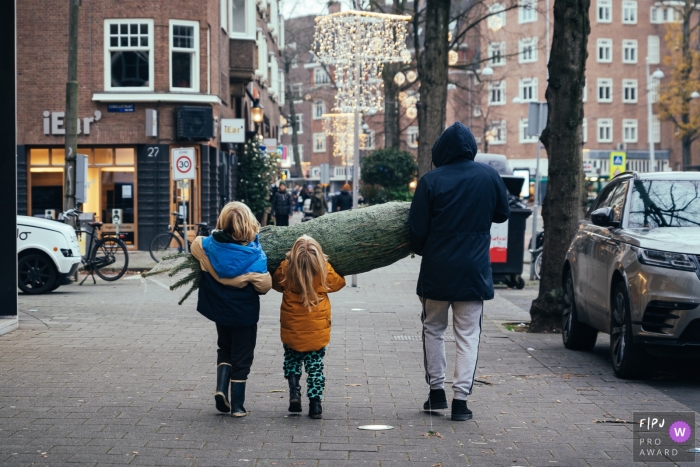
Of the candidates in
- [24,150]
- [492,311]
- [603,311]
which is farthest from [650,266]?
[24,150]

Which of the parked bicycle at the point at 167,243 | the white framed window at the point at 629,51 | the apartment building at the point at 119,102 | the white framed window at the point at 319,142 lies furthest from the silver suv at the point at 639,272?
the white framed window at the point at 319,142

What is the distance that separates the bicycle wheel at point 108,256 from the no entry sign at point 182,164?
4092 millimetres

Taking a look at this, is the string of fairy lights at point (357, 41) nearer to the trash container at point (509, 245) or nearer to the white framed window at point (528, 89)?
the trash container at point (509, 245)

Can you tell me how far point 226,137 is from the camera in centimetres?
3173

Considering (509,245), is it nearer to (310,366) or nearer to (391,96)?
(310,366)

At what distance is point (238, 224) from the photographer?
262 inches

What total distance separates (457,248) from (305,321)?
109cm

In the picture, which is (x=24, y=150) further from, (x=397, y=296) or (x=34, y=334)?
(x=34, y=334)

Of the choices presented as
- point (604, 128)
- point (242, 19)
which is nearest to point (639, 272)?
point (242, 19)

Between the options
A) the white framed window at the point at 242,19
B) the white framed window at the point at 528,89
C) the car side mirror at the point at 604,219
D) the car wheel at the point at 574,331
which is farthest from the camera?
the white framed window at the point at 528,89

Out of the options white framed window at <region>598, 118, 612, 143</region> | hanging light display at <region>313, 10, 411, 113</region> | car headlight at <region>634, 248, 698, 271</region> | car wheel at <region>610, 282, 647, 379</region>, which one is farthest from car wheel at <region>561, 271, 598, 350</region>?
white framed window at <region>598, 118, 612, 143</region>

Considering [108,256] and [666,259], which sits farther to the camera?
[108,256]
